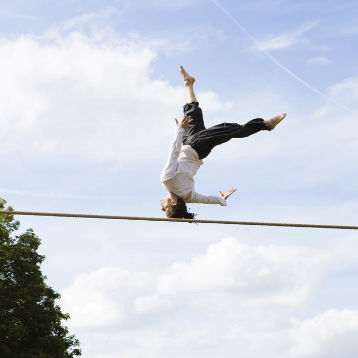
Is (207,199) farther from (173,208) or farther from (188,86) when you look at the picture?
(188,86)

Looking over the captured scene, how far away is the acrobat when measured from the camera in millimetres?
8664

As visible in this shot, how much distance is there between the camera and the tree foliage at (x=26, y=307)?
1919 centimetres

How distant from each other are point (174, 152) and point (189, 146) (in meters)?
0.30

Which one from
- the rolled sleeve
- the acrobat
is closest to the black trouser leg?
the acrobat

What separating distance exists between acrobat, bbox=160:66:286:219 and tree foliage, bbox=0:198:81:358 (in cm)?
1137

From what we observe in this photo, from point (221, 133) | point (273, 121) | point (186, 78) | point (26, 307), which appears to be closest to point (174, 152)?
point (221, 133)

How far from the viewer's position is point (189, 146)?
887cm

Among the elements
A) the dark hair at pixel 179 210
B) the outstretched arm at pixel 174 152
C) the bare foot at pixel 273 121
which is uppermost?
the bare foot at pixel 273 121

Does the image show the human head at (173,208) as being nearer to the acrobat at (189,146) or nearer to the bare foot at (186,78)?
the acrobat at (189,146)

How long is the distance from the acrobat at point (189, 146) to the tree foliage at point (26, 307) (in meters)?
11.4

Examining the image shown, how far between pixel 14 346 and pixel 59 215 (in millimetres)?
11570

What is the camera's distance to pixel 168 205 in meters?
8.90

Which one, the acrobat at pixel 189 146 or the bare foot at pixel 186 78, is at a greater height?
the bare foot at pixel 186 78

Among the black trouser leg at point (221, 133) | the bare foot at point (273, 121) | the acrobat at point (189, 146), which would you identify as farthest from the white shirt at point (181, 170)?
the bare foot at point (273, 121)
